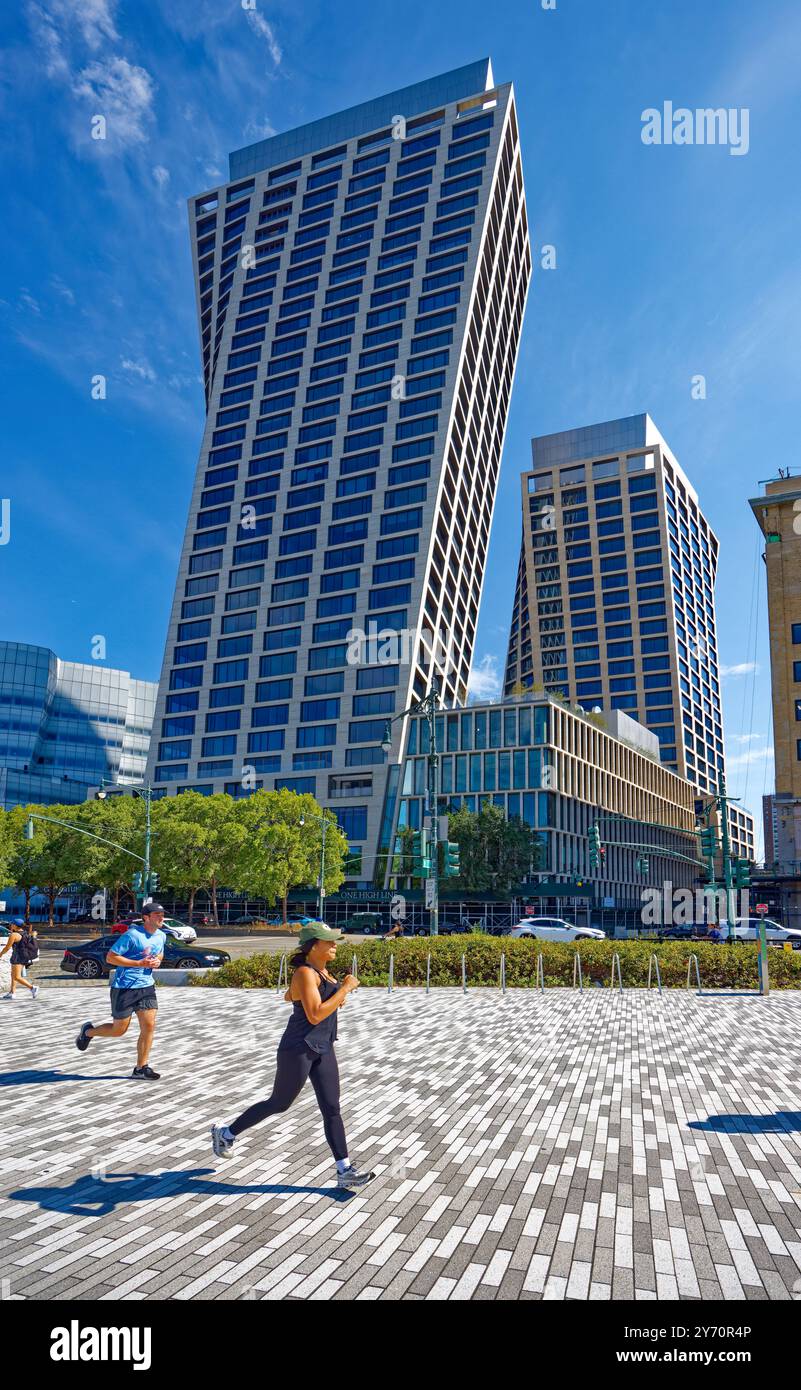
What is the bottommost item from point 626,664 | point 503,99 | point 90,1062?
point 90,1062

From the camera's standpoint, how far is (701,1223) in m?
5.80

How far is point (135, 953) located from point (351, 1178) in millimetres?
4478

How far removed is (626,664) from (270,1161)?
378ft

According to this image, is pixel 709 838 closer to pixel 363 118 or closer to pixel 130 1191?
pixel 130 1191

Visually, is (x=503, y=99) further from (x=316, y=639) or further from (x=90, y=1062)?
(x=90, y=1062)

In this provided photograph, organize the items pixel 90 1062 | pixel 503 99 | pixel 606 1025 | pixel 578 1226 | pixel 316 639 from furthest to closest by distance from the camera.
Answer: pixel 503 99 < pixel 316 639 < pixel 606 1025 < pixel 90 1062 < pixel 578 1226

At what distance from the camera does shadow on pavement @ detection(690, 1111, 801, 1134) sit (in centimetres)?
802

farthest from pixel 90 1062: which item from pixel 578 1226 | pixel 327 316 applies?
pixel 327 316

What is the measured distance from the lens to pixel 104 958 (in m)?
23.3

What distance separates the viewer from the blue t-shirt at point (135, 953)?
31.9 ft

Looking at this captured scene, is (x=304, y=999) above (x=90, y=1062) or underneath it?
above

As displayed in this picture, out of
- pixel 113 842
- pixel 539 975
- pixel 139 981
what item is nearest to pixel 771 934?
pixel 539 975

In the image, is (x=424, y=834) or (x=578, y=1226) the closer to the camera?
(x=578, y=1226)

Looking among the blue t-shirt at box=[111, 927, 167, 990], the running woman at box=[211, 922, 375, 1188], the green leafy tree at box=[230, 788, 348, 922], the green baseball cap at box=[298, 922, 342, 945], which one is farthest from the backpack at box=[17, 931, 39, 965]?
the green leafy tree at box=[230, 788, 348, 922]
